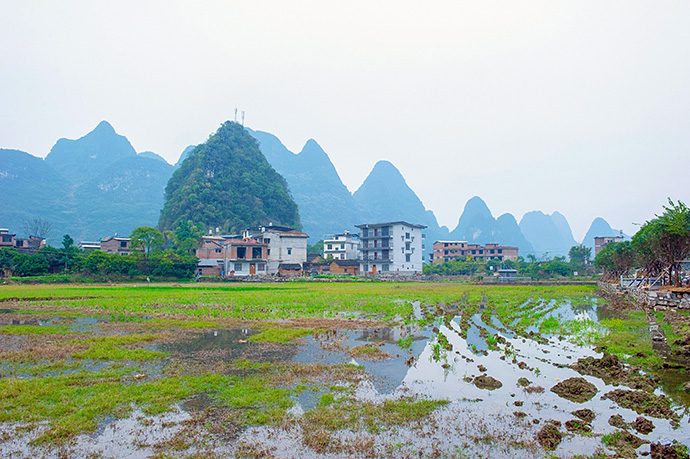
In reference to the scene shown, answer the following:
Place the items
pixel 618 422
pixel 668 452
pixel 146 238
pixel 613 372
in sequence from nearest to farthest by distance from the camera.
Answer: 1. pixel 668 452
2. pixel 618 422
3. pixel 613 372
4. pixel 146 238

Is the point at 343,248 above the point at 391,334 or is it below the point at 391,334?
above

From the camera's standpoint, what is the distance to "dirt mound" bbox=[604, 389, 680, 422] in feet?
24.0

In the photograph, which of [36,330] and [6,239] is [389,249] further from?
[6,239]

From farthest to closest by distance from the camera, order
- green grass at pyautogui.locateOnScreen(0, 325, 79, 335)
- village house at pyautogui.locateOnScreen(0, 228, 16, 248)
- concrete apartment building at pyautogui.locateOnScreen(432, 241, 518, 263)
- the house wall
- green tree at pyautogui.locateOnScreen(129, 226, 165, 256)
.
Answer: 1. concrete apartment building at pyautogui.locateOnScreen(432, 241, 518, 263)
2. the house wall
3. village house at pyautogui.locateOnScreen(0, 228, 16, 248)
4. green tree at pyautogui.locateOnScreen(129, 226, 165, 256)
5. green grass at pyautogui.locateOnScreen(0, 325, 79, 335)

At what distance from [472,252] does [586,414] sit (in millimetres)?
105388

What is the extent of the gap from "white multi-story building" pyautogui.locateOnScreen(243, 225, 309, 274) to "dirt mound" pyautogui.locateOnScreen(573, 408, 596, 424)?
64.8m

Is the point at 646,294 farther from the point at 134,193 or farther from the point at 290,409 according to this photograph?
the point at 134,193

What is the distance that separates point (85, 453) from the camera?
19.0ft

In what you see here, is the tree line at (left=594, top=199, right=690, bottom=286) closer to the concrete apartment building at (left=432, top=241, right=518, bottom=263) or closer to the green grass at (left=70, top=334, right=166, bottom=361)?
the green grass at (left=70, top=334, right=166, bottom=361)

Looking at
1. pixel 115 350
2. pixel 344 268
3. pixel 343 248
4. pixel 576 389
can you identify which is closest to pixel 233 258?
pixel 344 268

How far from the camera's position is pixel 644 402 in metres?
7.82

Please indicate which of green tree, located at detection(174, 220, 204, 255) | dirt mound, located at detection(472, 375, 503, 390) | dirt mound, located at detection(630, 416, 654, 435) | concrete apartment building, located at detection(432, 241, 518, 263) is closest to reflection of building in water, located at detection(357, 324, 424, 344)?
dirt mound, located at detection(472, 375, 503, 390)

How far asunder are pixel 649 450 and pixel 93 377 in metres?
10.4

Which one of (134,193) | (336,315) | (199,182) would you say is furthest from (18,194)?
(336,315)
